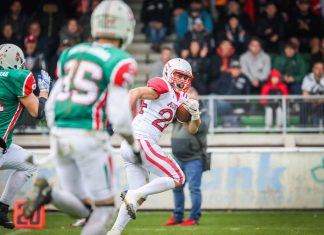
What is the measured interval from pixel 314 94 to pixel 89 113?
924 cm

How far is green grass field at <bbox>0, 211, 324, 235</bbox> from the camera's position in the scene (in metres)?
11.6

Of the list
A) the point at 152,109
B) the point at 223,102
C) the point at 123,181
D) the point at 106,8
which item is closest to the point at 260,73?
the point at 223,102

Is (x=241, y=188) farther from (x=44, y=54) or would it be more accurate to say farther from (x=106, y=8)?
(x=106, y=8)

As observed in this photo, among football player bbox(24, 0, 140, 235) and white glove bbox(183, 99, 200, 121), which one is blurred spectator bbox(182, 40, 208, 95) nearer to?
white glove bbox(183, 99, 200, 121)

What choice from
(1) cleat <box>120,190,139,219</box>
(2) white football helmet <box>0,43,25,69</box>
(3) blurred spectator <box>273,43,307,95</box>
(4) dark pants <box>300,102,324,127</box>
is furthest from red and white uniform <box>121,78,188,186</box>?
(3) blurred spectator <box>273,43,307,95</box>

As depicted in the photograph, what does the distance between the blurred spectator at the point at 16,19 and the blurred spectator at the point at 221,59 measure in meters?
4.16

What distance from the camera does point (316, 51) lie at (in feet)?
57.7

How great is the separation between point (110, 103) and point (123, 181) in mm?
7690

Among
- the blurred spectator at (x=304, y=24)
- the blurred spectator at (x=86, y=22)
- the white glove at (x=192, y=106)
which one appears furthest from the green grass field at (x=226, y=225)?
the blurred spectator at (x=304, y=24)

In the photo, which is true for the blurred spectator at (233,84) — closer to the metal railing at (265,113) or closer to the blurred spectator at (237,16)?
the metal railing at (265,113)

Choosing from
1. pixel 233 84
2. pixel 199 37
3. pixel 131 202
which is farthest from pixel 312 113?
pixel 131 202

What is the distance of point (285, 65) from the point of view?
17.1 metres

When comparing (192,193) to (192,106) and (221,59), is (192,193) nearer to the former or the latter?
(192,106)

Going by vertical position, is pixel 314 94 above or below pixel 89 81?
below
